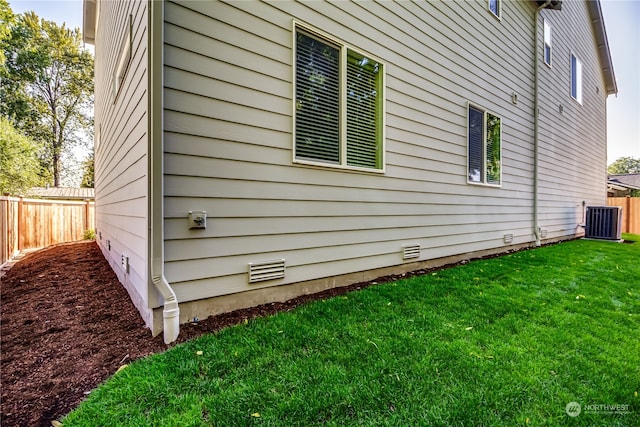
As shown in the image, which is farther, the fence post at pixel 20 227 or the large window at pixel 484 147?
the fence post at pixel 20 227

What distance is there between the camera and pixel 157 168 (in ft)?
7.34

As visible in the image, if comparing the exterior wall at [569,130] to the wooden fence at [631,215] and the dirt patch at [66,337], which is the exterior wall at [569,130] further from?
the dirt patch at [66,337]

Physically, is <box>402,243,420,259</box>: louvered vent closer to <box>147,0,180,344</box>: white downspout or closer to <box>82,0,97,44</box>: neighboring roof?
<box>147,0,180,344</box>: white downspout

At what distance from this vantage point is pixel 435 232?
15.5 ft

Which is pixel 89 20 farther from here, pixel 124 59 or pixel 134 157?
pixel 134 157

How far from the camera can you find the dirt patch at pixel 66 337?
1.72 meters

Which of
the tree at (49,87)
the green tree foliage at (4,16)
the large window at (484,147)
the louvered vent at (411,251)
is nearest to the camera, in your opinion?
the louvered vent at (411,251)

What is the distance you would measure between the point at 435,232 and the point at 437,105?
6.38 ft

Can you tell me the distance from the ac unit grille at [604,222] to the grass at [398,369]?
6.48m

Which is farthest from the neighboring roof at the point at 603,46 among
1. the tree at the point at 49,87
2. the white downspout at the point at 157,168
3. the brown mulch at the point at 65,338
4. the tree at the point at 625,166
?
the tree at the point at 625,166

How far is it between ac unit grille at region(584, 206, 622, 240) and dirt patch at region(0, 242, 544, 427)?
24.8 ft

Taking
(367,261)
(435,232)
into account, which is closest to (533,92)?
(435,232)

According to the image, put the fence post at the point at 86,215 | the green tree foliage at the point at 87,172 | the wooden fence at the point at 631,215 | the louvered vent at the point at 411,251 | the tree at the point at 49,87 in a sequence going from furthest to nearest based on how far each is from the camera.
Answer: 1. the green tree foliage at the point at 87,172
2. the tree at the point at 49,87
3. the wooden fence at the point at 631,215
4. the fence post at the point at 86,215
5. the louvered vent at the point at 411,251

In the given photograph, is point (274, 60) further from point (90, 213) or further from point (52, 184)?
point (52, 184)
